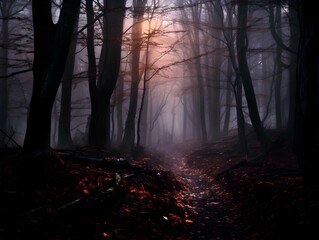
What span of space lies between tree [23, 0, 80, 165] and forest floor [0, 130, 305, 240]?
559mm

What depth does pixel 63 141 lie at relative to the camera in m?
15.6

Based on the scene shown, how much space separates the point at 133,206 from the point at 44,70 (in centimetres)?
315

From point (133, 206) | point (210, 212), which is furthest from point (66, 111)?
point (133, 206)

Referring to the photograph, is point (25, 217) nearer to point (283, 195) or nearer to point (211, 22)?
point (283, 195)

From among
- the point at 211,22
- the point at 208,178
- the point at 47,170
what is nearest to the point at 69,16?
the point at 47,170

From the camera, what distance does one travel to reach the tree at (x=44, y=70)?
6.03 m

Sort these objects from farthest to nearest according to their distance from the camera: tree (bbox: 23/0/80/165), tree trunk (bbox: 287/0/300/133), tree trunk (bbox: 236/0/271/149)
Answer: tree trunk (bbox: 287/0/300/133) < tree trunk (bbox: 236/0/271/149) < tree (bbox: 23/0/80/165)

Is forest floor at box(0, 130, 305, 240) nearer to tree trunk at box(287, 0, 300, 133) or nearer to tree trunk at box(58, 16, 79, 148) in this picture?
tree trunk at box(287, 0, 300, 133)

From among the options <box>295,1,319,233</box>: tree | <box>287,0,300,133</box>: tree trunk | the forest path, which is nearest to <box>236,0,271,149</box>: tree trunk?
<box>287,0,300,133</box>: tree trunk

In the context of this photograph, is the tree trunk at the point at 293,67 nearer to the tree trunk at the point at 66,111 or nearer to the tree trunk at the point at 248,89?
the tree trunk at the point at 248,89

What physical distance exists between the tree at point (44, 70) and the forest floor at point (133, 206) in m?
0.56

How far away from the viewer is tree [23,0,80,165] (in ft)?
19.8

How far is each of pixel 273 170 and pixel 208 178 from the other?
366cm

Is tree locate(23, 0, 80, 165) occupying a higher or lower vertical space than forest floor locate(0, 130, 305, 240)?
higher
